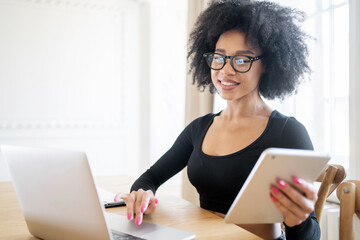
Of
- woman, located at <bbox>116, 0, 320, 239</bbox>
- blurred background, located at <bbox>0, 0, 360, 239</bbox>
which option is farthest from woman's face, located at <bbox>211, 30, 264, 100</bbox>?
blurred background, located at <bbox>0, 0, 360, 239</bbox>

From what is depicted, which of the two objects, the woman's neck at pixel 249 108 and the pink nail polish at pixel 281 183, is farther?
the woman's neck at pixel 249 108

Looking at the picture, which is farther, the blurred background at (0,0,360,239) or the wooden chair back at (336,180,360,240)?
the blurred background at (0,0,360,239)

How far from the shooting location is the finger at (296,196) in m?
0.73

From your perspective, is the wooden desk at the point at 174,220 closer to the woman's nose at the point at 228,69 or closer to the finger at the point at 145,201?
the finger at the point at 145,201

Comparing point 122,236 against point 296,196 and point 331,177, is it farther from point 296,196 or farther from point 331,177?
point 331,177

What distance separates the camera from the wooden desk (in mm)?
871

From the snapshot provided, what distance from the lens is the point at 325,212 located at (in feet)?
5.43

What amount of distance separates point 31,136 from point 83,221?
2800mm

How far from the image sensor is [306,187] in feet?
2.44

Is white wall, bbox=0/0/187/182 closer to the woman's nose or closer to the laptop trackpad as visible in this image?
the woman's nose

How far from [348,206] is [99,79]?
2.97 m

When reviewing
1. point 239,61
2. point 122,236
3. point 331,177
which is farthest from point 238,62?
point 122,236

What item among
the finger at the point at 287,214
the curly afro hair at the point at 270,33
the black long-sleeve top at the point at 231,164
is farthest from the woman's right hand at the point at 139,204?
the curly afro hair at the point at 270,33

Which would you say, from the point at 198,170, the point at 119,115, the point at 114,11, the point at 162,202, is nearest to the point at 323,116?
the point at 198,170
